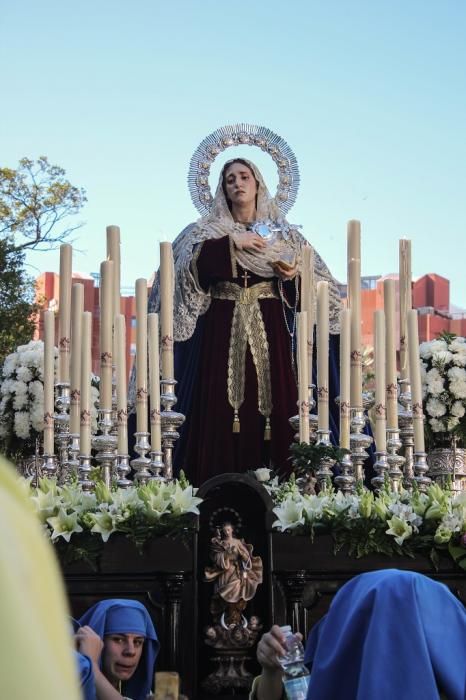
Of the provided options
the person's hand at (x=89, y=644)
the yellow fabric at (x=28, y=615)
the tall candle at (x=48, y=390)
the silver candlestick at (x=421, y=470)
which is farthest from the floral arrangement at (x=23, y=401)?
the yellow fabric at (x=28, y=615)

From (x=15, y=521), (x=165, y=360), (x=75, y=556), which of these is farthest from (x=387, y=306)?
(x=15, y=521)

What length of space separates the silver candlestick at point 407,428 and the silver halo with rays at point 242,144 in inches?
110

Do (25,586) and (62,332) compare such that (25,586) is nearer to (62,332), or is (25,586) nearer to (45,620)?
(45,620)

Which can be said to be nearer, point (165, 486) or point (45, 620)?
point (45, 620)

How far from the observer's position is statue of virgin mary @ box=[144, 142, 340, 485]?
23.0 ft

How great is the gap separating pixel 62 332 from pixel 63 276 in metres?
0.28

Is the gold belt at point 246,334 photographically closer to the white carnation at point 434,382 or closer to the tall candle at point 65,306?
the white carnation at point 434,382

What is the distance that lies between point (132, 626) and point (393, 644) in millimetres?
1629

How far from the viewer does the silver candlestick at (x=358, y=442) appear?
503 centimetres

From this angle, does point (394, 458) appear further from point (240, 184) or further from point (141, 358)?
point (240, 184)

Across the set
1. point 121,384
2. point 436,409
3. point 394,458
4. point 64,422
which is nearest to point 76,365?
point 121,384

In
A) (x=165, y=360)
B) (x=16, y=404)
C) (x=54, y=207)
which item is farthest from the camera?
(x=54, y=207)

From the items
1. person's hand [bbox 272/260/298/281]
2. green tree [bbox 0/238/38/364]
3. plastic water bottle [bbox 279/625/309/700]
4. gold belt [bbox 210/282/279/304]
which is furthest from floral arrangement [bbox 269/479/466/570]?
green tree [bbox 0/238/38/364]

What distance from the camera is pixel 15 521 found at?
41cm
